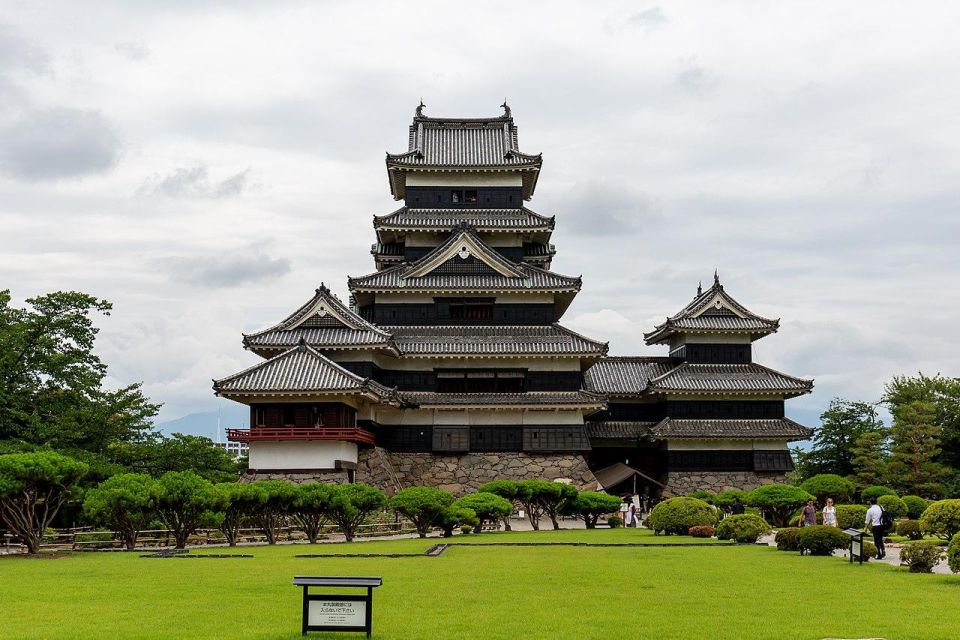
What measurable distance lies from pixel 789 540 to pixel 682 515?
26.2ft

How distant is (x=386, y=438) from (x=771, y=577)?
3034 cm

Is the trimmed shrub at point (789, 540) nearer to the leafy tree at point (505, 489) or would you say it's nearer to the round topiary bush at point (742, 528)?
the round topiary bush at point (742, 528)

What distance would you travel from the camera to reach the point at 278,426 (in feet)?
140

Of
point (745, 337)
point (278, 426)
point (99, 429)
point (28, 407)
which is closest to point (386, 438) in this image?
point (278, 426)

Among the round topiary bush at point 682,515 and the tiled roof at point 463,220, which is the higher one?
the tiled roof at point 463,220

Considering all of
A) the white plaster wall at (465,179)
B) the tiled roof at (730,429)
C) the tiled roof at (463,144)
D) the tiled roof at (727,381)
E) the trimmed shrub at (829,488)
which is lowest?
the trimmed shrub at (829,488)

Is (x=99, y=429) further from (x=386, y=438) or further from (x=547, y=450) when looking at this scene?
(x=547, y=450)

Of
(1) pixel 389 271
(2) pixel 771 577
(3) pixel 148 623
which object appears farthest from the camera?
(1) pixel 389 271

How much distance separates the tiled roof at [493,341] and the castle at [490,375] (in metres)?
0.10

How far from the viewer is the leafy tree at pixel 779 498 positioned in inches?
1612

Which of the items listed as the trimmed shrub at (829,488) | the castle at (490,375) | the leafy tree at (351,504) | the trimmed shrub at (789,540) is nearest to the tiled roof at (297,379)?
the castle at (490,375)

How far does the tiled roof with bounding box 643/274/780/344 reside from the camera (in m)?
51.8

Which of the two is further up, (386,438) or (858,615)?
(386,438)

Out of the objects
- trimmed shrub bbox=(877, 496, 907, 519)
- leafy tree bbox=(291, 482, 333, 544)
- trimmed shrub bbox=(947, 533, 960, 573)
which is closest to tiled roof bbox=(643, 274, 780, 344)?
trimmed shrub bbox=(877, 496, 907, 519)
